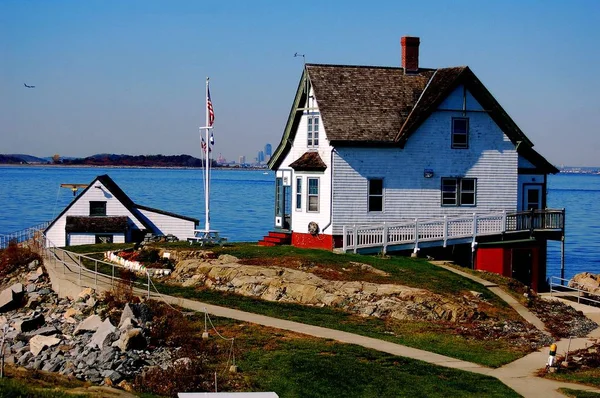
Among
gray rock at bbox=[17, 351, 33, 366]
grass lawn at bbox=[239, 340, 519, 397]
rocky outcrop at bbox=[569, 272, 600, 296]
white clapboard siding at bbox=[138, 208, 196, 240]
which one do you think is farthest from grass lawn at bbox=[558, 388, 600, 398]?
white clapboard siding at bbox=[138, 208, 196, 240]

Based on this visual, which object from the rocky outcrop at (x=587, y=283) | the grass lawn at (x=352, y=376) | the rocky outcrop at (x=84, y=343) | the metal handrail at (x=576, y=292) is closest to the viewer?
the grass lawn at (x=352, y=376)

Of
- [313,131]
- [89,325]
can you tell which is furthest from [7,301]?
[313,131]

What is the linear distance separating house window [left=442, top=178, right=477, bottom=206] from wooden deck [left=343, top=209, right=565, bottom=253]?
1158 mm

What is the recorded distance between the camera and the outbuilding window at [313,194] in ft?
138

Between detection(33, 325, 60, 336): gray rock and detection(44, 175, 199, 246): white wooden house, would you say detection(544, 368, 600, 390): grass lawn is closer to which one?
detection(33, 325, 60, 336): gray rock

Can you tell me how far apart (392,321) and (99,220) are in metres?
27.0

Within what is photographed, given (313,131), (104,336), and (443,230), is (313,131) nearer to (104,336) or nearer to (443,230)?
(443,230)

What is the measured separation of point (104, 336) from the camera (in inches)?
998

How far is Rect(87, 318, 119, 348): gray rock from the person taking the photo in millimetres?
25062

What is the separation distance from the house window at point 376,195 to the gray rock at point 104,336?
1831 centimetres

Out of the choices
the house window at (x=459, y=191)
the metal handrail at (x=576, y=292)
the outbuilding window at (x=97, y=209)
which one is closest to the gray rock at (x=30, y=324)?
the house window at (x=459, y=191)

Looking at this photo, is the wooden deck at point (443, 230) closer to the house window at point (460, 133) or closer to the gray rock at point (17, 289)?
the house window at point (460, 133)

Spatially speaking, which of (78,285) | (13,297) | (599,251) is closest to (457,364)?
(78,285)

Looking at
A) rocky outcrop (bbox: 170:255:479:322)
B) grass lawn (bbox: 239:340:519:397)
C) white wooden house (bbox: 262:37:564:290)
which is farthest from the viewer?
white wooden house (bbox: 262:37:564:290)
